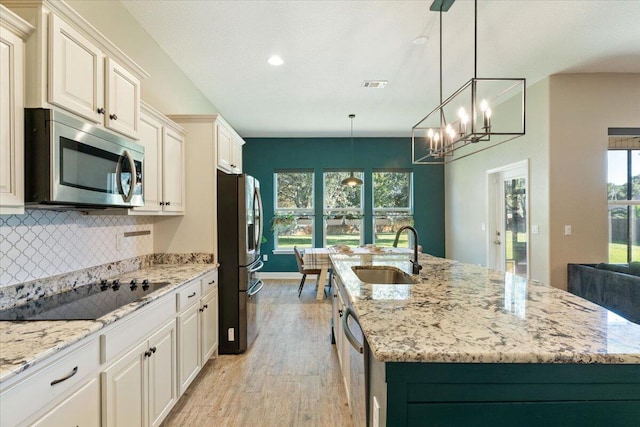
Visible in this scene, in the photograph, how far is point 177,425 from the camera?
6.81 feet

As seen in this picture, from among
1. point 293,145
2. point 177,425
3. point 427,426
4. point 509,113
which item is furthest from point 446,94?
point 177,425

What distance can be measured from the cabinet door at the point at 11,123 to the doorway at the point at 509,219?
15.5ft

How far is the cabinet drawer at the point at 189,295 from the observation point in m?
2.20

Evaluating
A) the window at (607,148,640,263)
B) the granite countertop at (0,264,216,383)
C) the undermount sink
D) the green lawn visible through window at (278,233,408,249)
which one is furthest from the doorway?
the granite countertop at (0,264,216,383)

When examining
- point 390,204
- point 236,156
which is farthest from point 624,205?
point 236,156

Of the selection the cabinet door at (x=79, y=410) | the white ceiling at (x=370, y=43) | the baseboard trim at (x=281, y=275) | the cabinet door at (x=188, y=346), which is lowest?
the baseboard trim at (x=281, y=275)

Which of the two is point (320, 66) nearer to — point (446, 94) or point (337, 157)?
point (446, 94)

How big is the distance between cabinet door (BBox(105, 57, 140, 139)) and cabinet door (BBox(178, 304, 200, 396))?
1267mm

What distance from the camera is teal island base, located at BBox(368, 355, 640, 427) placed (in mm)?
955

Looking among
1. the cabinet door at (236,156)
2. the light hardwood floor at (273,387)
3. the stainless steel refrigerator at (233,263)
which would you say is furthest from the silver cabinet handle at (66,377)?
the cabinet door at (236,156)

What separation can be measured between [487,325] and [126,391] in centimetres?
163

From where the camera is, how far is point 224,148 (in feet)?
10.9

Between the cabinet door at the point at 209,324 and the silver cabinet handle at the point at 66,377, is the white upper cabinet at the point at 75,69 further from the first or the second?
the cabinet door at the point at 209,324

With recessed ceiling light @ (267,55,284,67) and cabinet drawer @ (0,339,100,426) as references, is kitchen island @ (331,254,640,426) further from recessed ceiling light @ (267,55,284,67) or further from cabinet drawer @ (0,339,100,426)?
recessed ceiling light @ (267,55,284,67)
